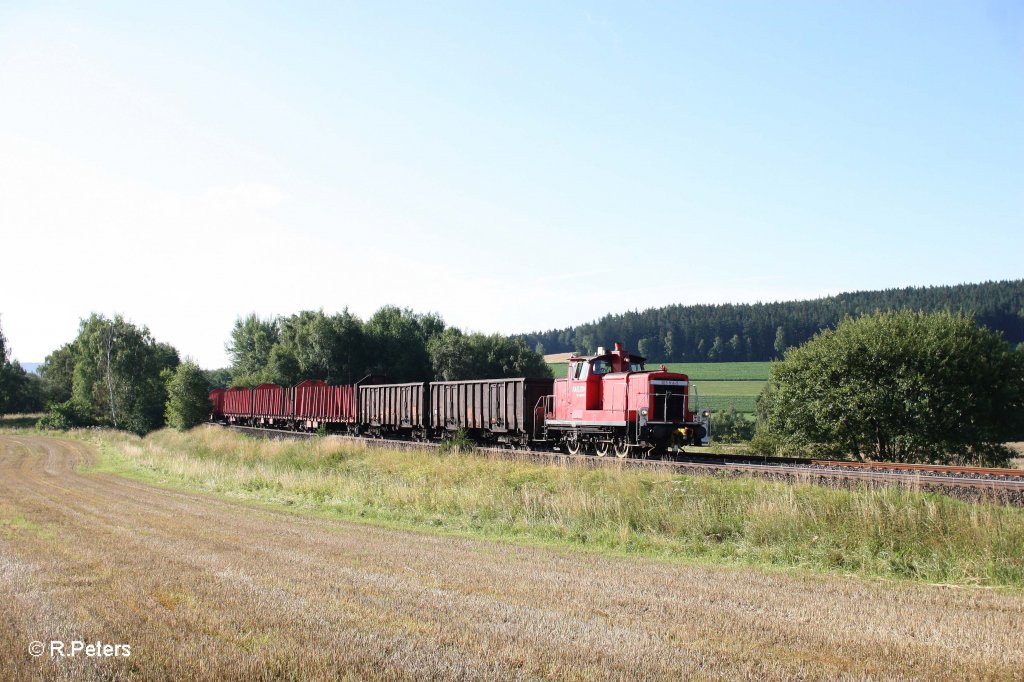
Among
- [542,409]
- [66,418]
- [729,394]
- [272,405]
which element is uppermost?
[542,409]

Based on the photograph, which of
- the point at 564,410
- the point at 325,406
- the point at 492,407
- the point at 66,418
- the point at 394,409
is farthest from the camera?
the point at 66,418

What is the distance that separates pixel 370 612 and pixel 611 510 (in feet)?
26.8

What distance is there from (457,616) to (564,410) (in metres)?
19.7

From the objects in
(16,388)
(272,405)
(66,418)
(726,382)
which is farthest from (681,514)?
(16,388)

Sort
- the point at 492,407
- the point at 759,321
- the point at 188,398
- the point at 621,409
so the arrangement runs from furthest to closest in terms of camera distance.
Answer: the point at 759,321 < the point at 188,398 < the point at 492,407 < the point at 621,409

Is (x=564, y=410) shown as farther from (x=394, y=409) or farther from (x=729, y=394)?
(x=729, y=394)

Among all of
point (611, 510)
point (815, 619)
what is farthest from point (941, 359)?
point (815, 619)

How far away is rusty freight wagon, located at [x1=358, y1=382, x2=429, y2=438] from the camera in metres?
37.1

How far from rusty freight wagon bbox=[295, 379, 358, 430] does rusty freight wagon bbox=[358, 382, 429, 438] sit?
48.0 inches

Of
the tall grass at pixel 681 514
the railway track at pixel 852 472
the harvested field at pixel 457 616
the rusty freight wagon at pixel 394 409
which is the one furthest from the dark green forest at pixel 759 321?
the harvested field at pixel 457 616

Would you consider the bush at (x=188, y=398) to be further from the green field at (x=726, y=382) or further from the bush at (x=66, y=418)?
the green field at (x=726, y=382)

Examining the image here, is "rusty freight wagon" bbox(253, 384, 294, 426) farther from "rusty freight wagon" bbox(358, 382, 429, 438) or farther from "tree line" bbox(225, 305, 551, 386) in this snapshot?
"tree line" bbox(225, 305, 551, 386)

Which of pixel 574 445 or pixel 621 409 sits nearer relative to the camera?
pixel 621 409

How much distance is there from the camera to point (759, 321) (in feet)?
401
